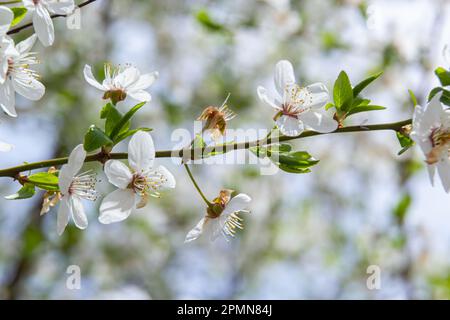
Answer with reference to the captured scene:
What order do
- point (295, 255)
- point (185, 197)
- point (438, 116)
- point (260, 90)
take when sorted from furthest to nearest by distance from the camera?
point (295, 255)
point (185, 197)
point (260, 90)
point (438, 116)

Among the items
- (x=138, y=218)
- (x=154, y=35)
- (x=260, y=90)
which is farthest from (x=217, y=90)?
(x=260, y=90)

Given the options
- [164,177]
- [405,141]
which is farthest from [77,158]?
[405,141]

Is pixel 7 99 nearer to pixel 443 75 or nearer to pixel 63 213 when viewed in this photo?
pixel 63 213

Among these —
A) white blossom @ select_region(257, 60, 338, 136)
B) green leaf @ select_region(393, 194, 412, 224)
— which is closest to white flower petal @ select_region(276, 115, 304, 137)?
white blossom @ select_region(257, 60, 338, 136)

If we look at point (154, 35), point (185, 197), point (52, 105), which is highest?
point (154, 35)

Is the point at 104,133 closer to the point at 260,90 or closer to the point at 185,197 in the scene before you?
the point at 260,90

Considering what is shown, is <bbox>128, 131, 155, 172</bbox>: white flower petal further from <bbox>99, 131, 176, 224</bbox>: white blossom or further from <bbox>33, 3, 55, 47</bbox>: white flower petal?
<bbox>33, 3, 55, 47</bbox>: white flower petal
